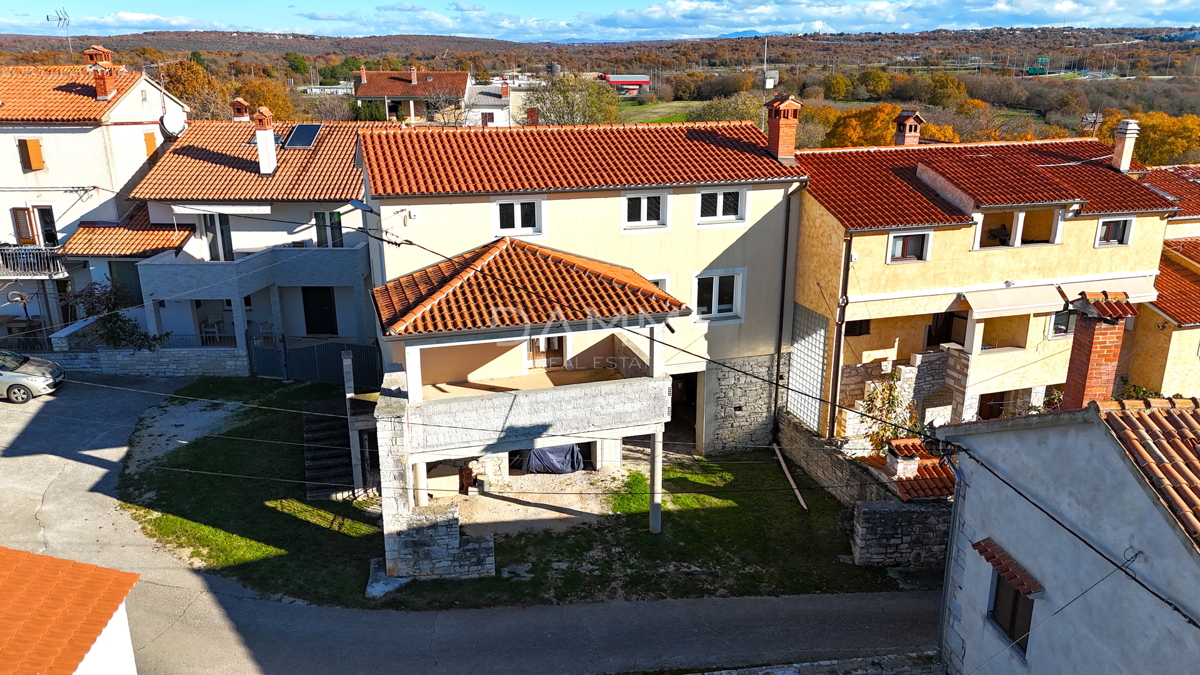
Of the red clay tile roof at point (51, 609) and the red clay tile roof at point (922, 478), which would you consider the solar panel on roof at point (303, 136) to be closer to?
the red clay tile roof at point (51, 609)

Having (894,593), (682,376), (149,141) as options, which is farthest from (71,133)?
(894,593)

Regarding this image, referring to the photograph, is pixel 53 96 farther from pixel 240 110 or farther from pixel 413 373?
pixel 413 373

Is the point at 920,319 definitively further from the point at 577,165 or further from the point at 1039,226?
the point at 577,165

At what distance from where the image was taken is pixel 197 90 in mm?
69750

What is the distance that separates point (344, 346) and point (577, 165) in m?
10.9

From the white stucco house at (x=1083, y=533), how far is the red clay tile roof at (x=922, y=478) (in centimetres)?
593

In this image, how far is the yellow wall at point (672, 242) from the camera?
21219 mm

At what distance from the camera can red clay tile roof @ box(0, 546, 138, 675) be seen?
1145 cm

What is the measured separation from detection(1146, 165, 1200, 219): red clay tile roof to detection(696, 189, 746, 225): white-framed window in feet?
49.8

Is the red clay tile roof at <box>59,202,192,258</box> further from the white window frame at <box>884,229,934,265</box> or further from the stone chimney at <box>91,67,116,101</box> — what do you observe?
the white window frame at <box>884,229,934,265</box>

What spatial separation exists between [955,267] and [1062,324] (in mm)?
4689

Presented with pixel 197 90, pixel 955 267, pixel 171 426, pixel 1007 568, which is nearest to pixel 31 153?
pixel 171 426

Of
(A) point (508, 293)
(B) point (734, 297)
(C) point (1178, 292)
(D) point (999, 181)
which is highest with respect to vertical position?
(D) point (999, 181)

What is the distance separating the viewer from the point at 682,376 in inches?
1094
